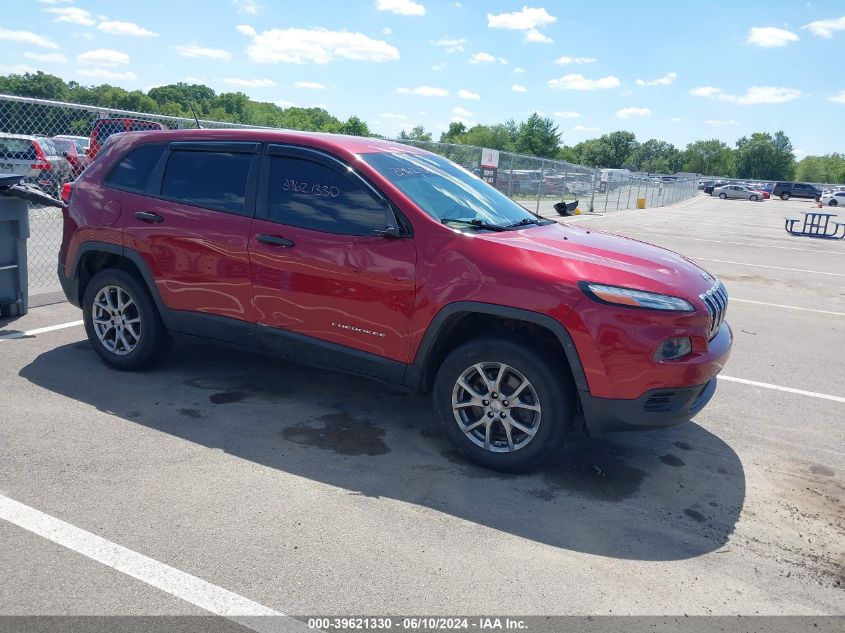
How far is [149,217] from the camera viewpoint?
5.05m

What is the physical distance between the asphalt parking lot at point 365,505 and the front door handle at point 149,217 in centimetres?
119

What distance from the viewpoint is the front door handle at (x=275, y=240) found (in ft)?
14.7

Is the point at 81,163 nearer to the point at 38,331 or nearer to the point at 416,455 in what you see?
the point at 38,331

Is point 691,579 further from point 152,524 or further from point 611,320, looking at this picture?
point 152,524

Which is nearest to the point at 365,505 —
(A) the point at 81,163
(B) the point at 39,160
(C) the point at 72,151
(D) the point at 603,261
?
(D) the point at 603,261

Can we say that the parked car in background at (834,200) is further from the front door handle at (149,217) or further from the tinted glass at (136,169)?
the front door handle at (149,217)

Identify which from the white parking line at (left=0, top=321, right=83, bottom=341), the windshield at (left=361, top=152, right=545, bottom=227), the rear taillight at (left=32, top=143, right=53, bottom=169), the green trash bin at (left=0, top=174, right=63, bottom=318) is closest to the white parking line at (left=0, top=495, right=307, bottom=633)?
the windshield at (left=361, top=152, right=545, bottom=227)

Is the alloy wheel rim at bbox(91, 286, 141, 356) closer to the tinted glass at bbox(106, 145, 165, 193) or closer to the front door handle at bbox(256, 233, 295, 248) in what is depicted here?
the tinted glass at bbox(106, 145, 165, 193)

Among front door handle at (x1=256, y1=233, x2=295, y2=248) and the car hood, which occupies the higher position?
the car hood

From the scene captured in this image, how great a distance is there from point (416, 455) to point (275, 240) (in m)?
1.65

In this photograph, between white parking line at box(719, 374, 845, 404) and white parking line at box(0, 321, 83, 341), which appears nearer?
white parking line at box(719, 374, 845, 404)

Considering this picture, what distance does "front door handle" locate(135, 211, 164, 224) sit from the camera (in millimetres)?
5023

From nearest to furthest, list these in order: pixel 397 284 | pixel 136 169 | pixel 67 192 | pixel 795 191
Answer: pixel 397 284, pixel 136 169, pixel 67 192, pixel 795 191

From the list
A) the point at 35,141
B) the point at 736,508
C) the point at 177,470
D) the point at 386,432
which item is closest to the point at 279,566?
the point at 177,470
